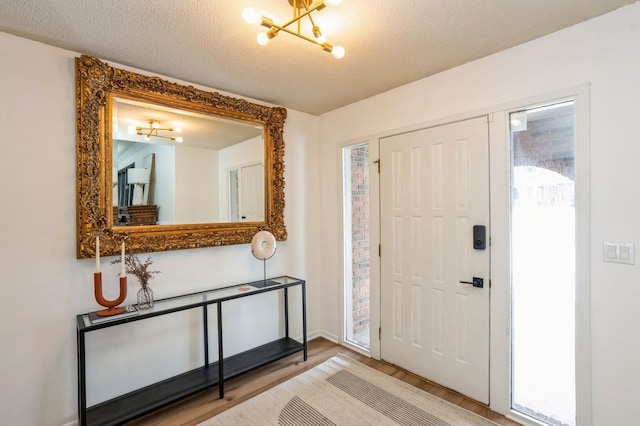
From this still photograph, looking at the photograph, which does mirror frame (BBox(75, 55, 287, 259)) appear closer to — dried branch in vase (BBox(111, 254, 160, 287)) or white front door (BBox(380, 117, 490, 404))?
dried branch in vase (BBox(111, 254, 160, 287))

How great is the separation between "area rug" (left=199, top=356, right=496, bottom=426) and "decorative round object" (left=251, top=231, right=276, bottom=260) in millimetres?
1119

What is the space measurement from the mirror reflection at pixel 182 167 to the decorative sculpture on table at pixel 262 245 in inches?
10.2

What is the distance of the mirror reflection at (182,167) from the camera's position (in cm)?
226

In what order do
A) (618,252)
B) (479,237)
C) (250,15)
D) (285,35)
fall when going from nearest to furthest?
(250,15) → (618,252) → (285,35) → (479,237)

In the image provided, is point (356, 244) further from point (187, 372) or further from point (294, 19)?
point (294, 19)

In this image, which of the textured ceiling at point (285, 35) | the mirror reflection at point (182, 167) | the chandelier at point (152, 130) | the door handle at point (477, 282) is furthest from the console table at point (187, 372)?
the textured ceiling at point (285, 35)

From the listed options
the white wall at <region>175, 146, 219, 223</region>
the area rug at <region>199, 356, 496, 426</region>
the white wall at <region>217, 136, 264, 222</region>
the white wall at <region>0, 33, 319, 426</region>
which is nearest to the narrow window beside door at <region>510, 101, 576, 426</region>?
the area rug at <region>199, 356, 496, 426</region>

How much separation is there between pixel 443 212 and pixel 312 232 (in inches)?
60.6

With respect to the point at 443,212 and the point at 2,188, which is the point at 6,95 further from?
the point at 443,212

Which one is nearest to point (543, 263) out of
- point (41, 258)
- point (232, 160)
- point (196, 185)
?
point (232, 160)

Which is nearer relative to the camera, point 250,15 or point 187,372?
point 250,15

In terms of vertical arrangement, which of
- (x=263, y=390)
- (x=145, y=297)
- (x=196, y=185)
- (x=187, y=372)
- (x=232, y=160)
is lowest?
(x=263, y=390)

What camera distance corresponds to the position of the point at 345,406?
2271 mm

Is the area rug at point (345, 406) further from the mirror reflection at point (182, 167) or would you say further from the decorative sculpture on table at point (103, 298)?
the mirror reflection at point (182, 167)
